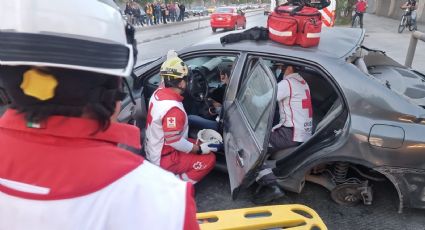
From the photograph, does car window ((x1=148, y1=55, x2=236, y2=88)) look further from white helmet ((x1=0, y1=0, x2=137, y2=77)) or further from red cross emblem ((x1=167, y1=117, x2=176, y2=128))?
white helmet ((x1=0, y1=0, x2=137, y2=77))

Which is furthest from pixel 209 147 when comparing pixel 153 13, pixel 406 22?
pixel 153 13

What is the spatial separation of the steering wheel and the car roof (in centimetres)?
50

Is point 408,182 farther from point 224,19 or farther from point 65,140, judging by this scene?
point 224,19

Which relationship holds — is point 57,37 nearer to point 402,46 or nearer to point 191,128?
point 191,128

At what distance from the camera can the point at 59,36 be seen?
0.79m

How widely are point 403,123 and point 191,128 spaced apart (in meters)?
1.85

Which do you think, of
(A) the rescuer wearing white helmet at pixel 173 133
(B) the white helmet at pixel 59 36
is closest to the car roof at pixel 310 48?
(A) the rescuer wearing white helmet at pixel 173 133

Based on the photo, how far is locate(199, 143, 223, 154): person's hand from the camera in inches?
122

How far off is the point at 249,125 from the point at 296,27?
892mm

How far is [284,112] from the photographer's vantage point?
122 inches

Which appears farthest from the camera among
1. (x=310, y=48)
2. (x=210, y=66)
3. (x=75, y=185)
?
(x=210, y=66)

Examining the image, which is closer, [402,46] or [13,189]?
[13,189]

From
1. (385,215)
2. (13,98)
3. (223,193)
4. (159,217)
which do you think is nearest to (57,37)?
(13,98)

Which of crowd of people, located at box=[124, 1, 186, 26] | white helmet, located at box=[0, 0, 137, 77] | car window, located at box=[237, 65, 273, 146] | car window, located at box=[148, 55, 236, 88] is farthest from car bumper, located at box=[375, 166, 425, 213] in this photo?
crowd of people, located at box=[124, 1, 186, 26]
